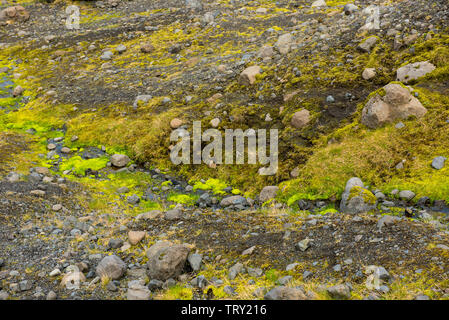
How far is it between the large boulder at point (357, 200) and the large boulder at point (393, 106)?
93.2 inches

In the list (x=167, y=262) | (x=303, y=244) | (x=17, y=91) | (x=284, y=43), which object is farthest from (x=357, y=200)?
(x=17, y=91)

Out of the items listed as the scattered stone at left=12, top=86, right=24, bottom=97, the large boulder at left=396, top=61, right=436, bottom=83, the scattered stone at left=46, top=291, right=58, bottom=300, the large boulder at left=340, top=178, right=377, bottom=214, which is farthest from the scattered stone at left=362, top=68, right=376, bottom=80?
the scattered stone at left=12, top=86, right=24, bottom=97

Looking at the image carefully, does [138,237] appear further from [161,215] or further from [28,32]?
[28,32]

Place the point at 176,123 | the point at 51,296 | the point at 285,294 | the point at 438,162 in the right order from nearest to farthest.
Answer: the point at 285,294 < the point at 51,296 < the point at 438,162 < the point at 176,123

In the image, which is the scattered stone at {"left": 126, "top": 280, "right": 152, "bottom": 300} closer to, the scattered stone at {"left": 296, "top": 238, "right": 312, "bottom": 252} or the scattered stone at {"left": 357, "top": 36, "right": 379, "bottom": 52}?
the scattered stone at {"left": 296, "top": 238, "right": 312, "bottom": 252}

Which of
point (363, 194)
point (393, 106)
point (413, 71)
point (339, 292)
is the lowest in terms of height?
point (363, 194)

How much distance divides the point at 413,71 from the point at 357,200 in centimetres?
553

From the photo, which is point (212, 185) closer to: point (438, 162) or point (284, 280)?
point (284, 280)

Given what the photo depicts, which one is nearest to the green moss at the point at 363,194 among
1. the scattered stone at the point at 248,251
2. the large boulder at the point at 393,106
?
the large boulder at the point at 393,106

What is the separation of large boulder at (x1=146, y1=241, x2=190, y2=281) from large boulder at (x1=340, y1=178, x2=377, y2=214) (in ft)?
13.4

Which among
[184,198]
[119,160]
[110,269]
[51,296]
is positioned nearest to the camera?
[51,296]

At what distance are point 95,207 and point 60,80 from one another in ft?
36.7

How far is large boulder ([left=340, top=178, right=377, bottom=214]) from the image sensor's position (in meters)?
8.62

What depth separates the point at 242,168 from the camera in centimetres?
1159
